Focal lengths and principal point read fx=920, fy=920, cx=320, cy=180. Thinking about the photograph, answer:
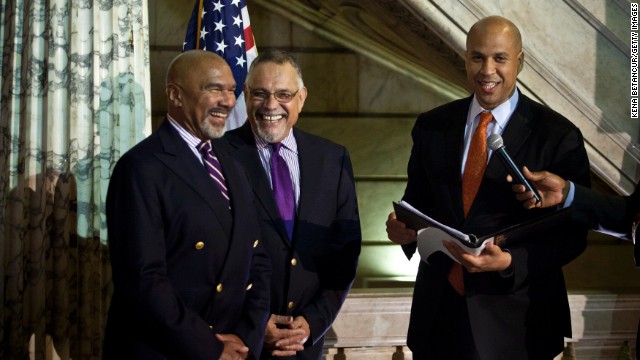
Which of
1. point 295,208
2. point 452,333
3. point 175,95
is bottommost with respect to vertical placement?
point 452,333

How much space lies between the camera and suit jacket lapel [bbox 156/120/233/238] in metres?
3.29

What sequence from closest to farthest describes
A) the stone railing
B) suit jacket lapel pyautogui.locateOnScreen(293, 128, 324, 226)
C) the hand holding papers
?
the hand holding papers < suit jacket lapel pyautogui.locateOnScreen(293, 128, 324, 226) < the stone railing

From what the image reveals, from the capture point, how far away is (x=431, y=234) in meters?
3.43

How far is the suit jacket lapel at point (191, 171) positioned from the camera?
3.29m

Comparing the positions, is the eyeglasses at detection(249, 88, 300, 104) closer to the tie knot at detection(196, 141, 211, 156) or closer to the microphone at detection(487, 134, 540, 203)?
the tie knot at detection(196, 141, 211, 156)

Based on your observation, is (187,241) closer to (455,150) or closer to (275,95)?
(275,95)

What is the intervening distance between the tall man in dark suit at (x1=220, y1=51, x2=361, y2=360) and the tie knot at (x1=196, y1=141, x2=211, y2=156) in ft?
1.20

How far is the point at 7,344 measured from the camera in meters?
4.84

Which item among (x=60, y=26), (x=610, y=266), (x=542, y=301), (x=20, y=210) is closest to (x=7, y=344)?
(x=20, y=210)

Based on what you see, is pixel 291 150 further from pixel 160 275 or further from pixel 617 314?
pixel 617 314

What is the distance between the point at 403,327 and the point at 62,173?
1.97m

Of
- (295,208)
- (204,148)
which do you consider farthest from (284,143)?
(204,148)

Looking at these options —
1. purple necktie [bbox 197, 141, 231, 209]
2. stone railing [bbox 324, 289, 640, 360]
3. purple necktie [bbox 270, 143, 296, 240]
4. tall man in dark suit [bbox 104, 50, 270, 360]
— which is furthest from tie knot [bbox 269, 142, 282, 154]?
stone railing [bbox 324, 289, 640, 360]

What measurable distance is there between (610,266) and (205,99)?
20.6ft
